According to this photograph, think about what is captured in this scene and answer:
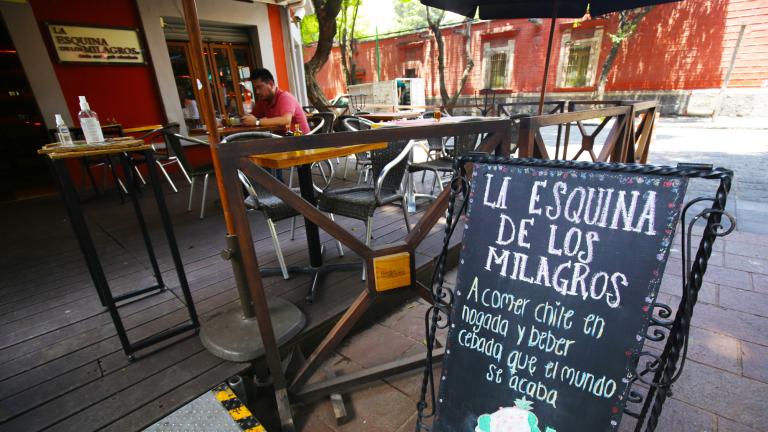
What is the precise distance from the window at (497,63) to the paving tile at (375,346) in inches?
660

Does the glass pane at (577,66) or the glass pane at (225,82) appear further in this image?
the glass pane at (577,66)

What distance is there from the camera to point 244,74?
22.9 feet

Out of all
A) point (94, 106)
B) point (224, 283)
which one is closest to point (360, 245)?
point (224, 283)

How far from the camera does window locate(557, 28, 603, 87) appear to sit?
45.2ft

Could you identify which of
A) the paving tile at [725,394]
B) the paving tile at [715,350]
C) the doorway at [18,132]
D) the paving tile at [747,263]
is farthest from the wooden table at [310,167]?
the doorway at [18,132]

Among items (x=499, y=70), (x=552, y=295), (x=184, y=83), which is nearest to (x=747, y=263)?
(x=552, y=295)

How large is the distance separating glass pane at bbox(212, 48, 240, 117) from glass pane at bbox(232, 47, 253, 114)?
16 cm

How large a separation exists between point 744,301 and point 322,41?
7771 millimetres

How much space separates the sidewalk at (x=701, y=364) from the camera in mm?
1496

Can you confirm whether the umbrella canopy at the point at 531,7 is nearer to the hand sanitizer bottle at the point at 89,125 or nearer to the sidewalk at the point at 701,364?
the sidewalk at the point at 701,364

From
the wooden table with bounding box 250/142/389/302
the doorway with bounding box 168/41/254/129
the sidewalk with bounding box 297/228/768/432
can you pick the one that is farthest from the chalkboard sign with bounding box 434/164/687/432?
the doorway with bounding box 168/41/254/129

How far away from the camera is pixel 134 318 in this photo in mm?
1977

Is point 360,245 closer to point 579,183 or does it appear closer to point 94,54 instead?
point 579,183

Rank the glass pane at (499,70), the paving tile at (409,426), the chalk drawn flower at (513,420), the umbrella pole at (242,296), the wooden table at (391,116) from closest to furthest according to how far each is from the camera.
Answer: the chalk drawn flower at (513,420) → the umbrella pole at (242,296) → the paving tile at (409,426) → the wooden table at (391,116) → the glass pane at (499,70)
